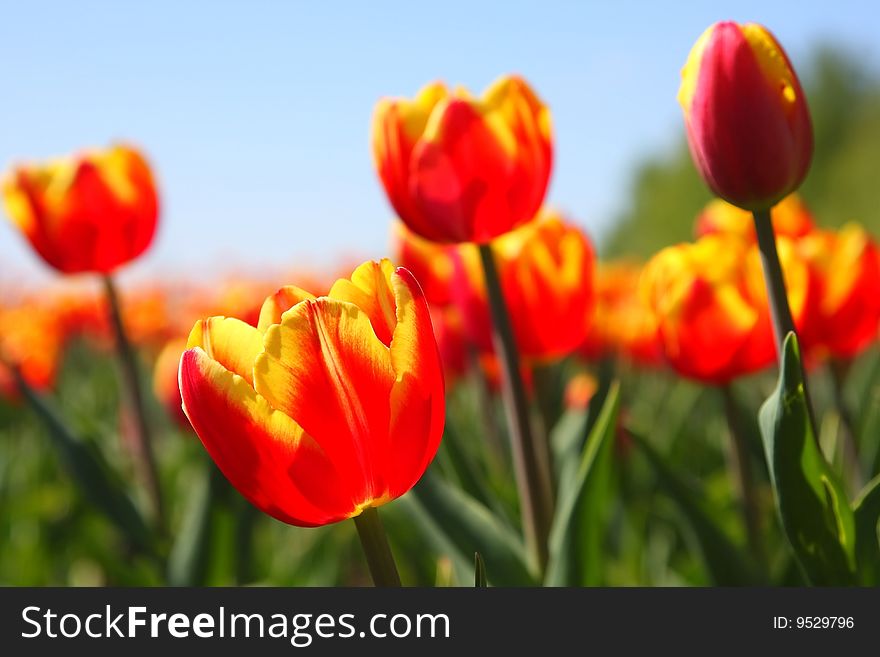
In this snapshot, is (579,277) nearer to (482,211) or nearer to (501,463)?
(482,211)

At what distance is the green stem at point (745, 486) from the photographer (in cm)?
128

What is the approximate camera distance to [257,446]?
0.69 meters

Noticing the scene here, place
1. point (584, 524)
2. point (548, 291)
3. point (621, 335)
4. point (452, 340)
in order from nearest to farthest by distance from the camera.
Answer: point (584, 524)
point (548, 291)
point (452, 340)
point (621, 335)

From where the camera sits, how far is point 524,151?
4.01 ft

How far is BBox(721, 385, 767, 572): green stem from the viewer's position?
1.28 meters

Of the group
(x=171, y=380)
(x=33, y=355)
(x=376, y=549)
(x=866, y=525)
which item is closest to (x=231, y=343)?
(x=376, y=549)

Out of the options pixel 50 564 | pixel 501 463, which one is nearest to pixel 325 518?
pixel 501 463

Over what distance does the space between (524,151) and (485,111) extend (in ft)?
0.23

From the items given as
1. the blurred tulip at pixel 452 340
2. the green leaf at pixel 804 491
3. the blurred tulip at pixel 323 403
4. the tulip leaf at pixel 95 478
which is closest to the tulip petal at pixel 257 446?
the blurred tulip at pixel 323 403

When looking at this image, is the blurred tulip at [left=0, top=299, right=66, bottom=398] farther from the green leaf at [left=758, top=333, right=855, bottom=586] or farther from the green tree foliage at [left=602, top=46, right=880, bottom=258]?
the green tree foliage at [left=602, top=46, right=880, bottom=258]

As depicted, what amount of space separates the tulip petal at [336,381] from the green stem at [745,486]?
734 mm

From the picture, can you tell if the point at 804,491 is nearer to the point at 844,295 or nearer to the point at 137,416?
the point at 844,295

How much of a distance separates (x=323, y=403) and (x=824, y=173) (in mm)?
15872

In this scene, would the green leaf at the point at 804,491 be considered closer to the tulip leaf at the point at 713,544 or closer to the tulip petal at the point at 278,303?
the tulip leaf at the point at 713,544
